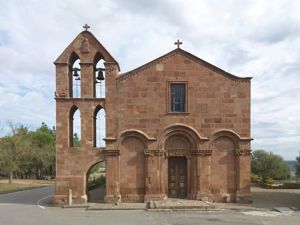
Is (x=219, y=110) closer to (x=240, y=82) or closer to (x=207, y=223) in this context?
(x=240, y=82)

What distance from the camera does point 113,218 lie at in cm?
2058

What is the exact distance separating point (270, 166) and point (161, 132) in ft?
135

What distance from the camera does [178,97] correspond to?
88.0 feet

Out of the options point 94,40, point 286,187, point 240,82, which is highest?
point 94,40

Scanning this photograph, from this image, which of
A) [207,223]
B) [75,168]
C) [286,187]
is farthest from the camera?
[286,187]

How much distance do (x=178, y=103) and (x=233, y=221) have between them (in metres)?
9.49

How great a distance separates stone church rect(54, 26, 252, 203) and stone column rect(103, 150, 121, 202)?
0.20ft

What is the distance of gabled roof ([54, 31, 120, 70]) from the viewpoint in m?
26.9

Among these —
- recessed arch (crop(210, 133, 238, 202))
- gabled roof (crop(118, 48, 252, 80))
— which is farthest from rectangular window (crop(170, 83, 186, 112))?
recessed arch (crop(210, 133, 238, 202))

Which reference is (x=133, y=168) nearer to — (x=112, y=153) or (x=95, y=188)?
(x=112, y=153)

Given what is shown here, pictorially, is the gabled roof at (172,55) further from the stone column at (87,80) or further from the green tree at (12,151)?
the green tree at (12,151)

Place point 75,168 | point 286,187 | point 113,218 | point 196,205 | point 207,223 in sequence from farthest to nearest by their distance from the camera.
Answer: point 286,187 < point 75,168 < point 196,205 < point 113,218 < point 207,223

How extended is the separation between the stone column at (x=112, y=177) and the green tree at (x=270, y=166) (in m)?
40.9

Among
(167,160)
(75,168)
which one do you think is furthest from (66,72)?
(167,160)
